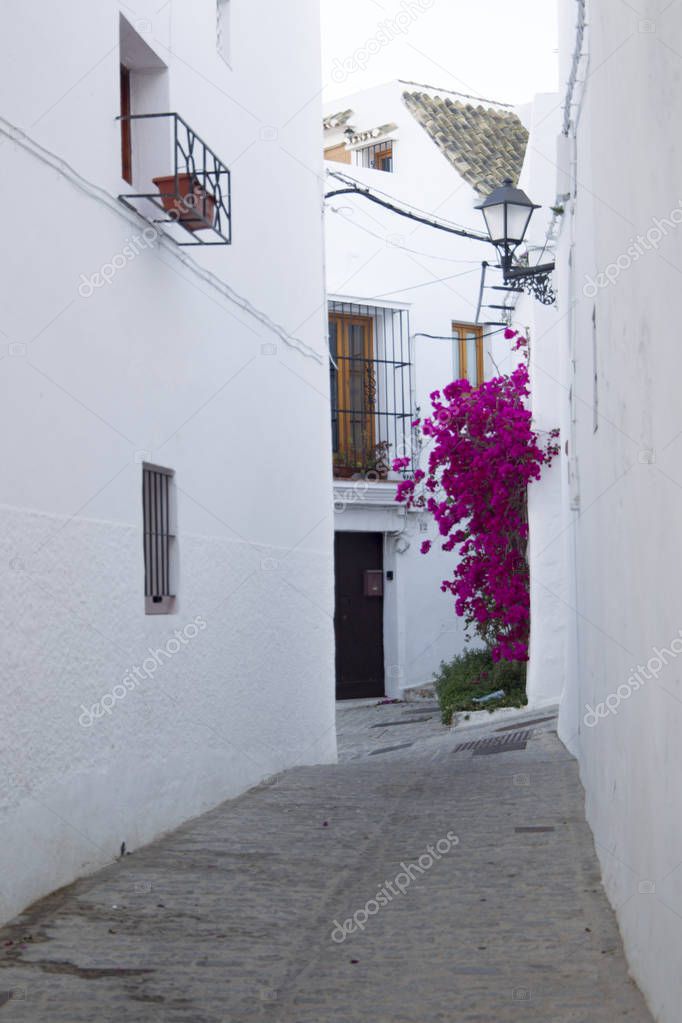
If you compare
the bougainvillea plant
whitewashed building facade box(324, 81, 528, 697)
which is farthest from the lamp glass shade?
whitewashed building facade box(324, 81, 528, 697)

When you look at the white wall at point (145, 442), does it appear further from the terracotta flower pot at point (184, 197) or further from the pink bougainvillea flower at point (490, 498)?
the pink bougainvillea flower at point (490, 498)

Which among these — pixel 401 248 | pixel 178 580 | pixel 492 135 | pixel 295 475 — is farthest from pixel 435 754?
pixel 492 135

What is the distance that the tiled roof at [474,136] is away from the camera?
19703 millimetres

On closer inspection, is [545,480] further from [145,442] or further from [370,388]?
[370,388]

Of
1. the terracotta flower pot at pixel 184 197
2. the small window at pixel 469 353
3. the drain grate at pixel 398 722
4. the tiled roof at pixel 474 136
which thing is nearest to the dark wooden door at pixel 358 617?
the drain grate at pixel 398 722

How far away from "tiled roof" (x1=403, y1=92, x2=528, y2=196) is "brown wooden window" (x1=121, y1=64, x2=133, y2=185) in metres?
12.2

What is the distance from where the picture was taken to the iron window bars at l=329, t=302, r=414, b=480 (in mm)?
18250

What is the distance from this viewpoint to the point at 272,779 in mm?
9844

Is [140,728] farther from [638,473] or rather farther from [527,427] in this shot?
[527,427]

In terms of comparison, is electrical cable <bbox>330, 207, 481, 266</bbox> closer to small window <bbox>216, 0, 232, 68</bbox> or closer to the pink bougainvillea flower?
the pink bougainvillea flower

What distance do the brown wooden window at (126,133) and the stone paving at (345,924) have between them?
385cm

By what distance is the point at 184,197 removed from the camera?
7.55 m

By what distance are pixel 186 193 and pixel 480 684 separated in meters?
7.96

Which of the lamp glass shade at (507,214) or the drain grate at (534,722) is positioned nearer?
the lamp glass shade at (507,214)
